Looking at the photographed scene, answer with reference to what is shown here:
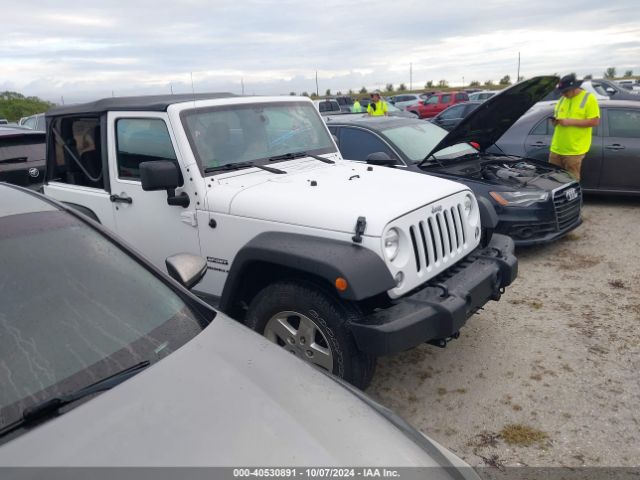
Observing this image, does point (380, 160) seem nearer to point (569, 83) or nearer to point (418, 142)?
point (418, 142)

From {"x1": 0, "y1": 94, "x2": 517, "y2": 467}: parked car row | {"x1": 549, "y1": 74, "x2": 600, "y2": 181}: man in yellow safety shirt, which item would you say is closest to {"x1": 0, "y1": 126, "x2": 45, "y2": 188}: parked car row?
{"x1": 0, "y1": 94, "x2": 517, "y2": 467}: parked car row

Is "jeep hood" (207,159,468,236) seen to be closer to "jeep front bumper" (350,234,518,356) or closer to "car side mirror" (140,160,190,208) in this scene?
"car side mirror" (140,160,190,208)

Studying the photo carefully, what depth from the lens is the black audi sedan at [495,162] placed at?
5488 millimetres

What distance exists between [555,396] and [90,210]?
387 cm

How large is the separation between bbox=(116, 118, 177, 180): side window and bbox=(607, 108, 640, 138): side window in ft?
21.4

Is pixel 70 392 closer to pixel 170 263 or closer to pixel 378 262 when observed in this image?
pixel 170 263

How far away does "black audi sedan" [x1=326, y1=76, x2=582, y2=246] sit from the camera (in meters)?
5.49

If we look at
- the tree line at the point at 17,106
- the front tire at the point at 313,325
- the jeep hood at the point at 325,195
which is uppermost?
the tree line at the point at 17,106

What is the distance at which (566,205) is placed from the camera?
19.8ft

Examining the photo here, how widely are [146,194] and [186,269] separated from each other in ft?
5.67

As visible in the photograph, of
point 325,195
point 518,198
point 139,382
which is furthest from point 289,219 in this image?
point 518,198

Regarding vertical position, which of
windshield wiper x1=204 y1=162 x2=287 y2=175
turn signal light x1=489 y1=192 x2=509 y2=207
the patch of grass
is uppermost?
windshield wiper x1=204 y1=162 x2=287 y2=175

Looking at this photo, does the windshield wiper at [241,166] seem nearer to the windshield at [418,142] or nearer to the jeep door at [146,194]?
the jeep door at [146,194]

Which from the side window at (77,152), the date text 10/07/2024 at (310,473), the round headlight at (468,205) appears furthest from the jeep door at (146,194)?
the date text 10/07/2024 at (310,473)
